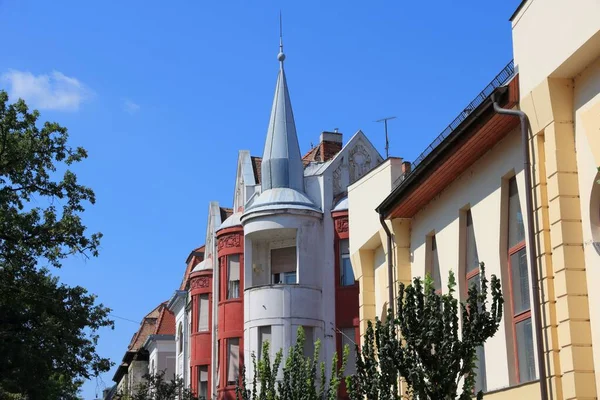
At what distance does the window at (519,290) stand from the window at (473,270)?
161 centimetres

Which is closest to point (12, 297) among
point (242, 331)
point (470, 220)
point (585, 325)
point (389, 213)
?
point (242, 331)

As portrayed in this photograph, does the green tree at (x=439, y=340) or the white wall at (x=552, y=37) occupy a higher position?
the white wall at (x=552, y=37)

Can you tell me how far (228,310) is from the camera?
35.2 meters

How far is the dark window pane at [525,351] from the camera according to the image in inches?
650

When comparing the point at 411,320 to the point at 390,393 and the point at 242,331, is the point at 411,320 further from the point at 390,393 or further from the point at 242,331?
the point at 242,331

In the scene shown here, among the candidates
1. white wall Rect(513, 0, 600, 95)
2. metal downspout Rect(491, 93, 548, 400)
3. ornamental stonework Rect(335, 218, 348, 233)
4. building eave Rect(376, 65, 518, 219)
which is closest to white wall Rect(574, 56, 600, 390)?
white wall Rect(513, 0, 600, 95)

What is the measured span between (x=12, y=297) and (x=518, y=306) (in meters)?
20.0

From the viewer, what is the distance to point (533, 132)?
15.8 meters

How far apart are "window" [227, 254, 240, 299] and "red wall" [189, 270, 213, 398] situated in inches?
144

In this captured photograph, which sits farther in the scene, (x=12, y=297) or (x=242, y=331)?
(x=242, y=331)

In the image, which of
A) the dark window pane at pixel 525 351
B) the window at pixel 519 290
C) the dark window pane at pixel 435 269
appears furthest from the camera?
the dark window pane at pixel 435 269

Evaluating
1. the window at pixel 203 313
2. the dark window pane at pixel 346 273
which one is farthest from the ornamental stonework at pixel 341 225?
the window at pixel 203 313

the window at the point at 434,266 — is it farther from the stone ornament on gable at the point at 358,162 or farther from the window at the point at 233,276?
the window at the point at 233,276

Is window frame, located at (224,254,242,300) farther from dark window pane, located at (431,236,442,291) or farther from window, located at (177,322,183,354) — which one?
dark window pane, located at (431,236,442,291)
